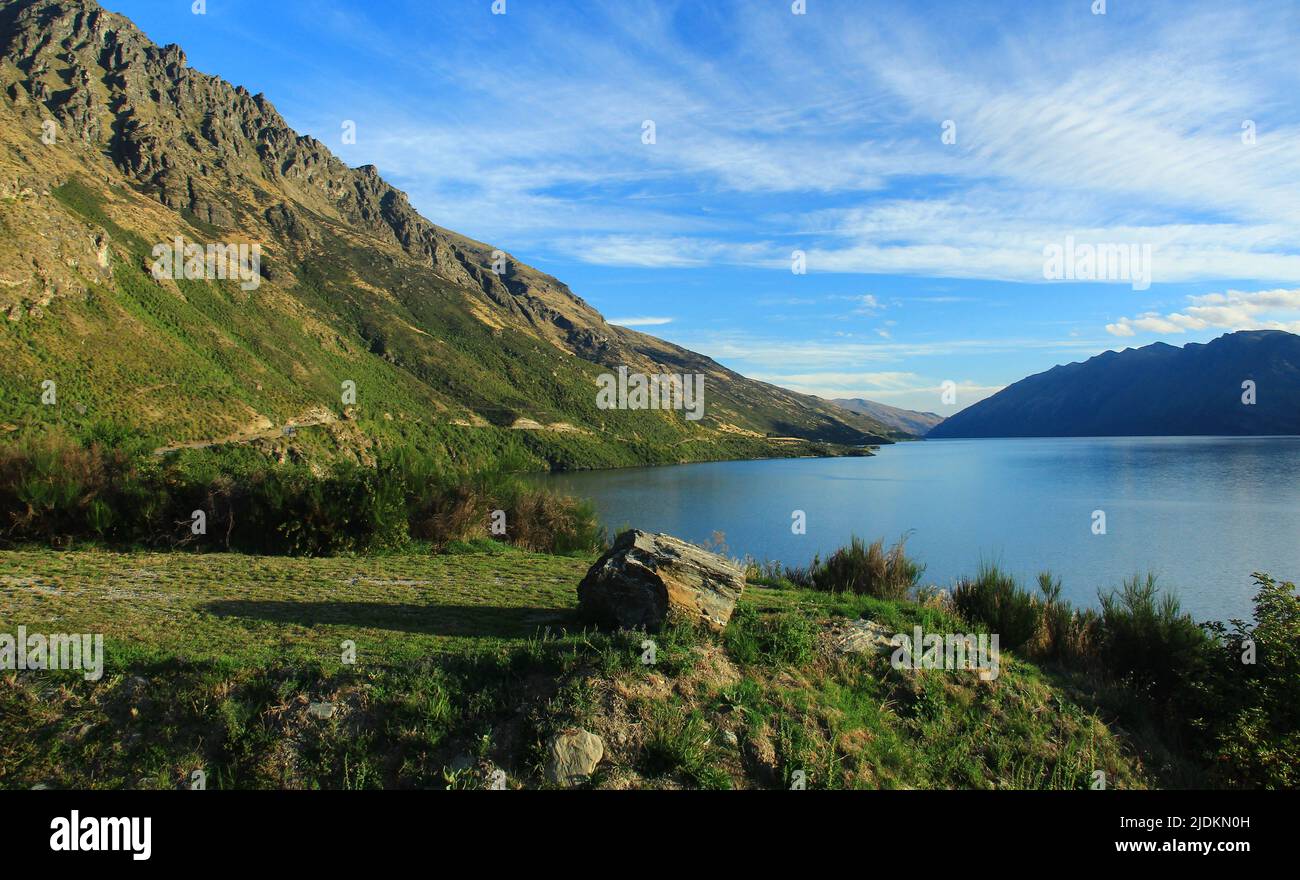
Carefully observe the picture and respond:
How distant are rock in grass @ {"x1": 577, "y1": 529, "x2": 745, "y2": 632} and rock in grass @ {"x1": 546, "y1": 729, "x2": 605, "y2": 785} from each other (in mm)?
1961

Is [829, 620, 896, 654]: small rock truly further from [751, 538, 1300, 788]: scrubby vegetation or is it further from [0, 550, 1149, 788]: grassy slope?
[751, 538, 1300, 788]: scrubby vegetation

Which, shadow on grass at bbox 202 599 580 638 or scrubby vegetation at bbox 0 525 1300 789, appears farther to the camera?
shadow on grass at bbox 202 599 580 638

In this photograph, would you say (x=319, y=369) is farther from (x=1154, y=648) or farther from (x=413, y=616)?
(x=1154, y=648)

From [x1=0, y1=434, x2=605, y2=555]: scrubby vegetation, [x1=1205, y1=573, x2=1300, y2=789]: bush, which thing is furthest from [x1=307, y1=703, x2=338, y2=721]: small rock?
[x1=1205, y1=573, x2=1300, y2=789]: bush

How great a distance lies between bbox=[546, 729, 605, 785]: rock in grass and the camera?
5.17 metres

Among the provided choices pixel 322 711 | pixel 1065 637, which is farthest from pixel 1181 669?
pixel 322 711

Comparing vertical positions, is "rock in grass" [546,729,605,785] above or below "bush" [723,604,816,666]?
below

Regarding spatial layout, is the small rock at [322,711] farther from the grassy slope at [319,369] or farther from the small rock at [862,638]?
the grassy slope at [319,369]

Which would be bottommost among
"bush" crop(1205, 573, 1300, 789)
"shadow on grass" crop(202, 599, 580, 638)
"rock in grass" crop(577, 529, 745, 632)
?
"bush" crop(1205, 573, 1300, 789)

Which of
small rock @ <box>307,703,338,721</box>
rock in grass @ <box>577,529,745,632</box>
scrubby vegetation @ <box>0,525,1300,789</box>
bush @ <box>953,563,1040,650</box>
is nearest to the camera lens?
scrubby vegetation @ <box>0,525,1300,789</box>

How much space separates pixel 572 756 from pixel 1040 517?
147ft

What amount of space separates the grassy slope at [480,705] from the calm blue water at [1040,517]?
40.4 ft

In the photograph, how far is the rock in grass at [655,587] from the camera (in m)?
7.45
